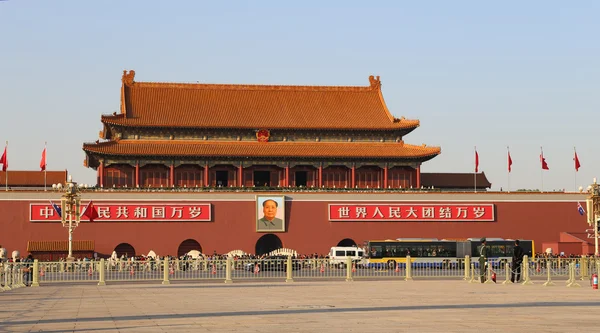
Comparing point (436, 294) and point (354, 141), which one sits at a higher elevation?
point (354, 141)

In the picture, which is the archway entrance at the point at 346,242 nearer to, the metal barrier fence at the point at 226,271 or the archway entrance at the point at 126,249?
the archway entrance at the point at 126,249

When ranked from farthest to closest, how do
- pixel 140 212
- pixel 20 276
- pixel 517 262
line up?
pixel 140 212 < pixel 20 276 < pixel 517 262

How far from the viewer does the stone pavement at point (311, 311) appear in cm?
1554

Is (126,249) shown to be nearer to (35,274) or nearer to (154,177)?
(154,177)

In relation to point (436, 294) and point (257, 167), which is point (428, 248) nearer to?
point (257, 167)

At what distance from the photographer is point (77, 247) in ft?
192

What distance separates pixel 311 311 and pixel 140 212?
43.0 metres

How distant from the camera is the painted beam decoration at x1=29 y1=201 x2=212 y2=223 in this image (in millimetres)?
59281

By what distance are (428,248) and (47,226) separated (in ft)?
72.8

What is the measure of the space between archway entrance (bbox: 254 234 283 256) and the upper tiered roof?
323 inches

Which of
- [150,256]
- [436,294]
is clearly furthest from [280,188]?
[436,294]

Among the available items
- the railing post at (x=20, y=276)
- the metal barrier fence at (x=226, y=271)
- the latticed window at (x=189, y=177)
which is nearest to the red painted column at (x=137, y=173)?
the latticed window at (x=189, y=177)

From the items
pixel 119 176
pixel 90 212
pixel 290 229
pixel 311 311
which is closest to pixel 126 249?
pixel 90 212

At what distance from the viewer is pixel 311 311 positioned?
18.8 m
